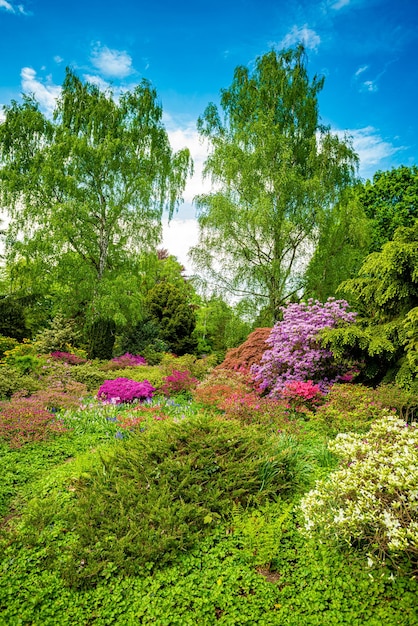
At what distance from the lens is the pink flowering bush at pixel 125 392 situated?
764 cm

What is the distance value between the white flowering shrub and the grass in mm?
211

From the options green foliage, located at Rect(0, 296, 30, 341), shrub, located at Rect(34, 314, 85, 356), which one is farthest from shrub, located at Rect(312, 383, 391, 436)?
green foliage, located at Rect(0, 296, 30, 341)

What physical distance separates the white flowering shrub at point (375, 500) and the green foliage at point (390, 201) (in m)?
16.3

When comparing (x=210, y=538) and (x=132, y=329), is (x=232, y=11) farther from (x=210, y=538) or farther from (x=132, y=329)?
(x=132, y=329)

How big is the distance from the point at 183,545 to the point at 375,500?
1.49 meters

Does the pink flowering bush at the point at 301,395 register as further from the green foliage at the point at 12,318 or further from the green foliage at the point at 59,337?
the green foliage at the point at 12,318

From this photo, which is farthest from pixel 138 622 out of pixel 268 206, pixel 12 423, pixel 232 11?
pixel 268 206

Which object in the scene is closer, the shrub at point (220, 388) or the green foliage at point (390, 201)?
the shrub at point (220, 388)

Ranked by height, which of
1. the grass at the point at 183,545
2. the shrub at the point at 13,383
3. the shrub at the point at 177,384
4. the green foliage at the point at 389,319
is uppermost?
the green foliage at the point at 389,319

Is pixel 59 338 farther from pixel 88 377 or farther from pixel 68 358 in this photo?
pixel 88 377

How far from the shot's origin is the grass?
2434mm

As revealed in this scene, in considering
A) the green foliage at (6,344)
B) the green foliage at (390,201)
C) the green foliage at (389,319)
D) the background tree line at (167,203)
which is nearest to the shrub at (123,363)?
the background tree line at (167,203)

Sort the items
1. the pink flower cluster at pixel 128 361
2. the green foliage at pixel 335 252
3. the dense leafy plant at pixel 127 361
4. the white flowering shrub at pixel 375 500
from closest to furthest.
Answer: the white flowering shrub at pixel 375 500, the dense leafy plant at pixel 127 361, the pink flower cluster at pixel 128 361, the green foliage at pixel 335 252

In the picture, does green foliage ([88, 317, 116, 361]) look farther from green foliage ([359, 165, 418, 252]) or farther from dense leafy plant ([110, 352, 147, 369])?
green foliage ([359, 165, 418, 252])
